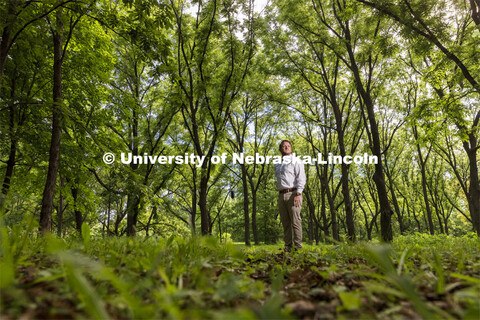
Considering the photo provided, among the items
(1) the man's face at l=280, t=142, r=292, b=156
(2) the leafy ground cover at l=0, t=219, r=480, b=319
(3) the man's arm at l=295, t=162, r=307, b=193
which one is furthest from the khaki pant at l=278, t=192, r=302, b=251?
(2) the leafy ground cover at l=0, t=219, r=480, b=319

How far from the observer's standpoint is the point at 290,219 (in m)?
5.77

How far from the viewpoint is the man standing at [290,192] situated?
5.59m

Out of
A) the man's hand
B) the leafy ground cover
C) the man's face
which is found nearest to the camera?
the leafy ground cover

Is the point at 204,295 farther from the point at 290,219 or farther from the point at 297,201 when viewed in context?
the point at 290,219

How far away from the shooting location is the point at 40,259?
78.8 inches

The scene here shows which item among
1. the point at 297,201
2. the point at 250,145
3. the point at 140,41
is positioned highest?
the point at 250,145

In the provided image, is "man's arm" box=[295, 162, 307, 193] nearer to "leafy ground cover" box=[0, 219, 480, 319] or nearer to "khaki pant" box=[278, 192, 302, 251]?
"khaki pant" box=[278, 192, 302, 251]

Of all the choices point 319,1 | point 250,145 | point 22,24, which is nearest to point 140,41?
point 22,24

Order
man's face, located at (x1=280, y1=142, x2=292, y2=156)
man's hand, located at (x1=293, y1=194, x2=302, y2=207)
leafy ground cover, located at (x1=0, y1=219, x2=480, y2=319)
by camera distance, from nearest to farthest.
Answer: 1. leafy ground cover, located at (x1=0, y1=219, x2=480, y2=319)
2. man's hand, located at (x1=293, y1=194, x2=302, y2=207)
3. man's face, located at (x1=280, y1=142, x2=292, y2=156)

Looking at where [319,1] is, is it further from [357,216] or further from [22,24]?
[357,216]

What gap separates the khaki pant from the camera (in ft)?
18.3

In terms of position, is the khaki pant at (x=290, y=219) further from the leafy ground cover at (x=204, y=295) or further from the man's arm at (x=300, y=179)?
the leafy ground cover at (x=204, y=295)

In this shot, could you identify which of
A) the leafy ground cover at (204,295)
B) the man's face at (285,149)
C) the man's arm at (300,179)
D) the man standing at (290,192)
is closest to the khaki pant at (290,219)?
the man standing at (290,192)

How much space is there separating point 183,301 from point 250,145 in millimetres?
20044
